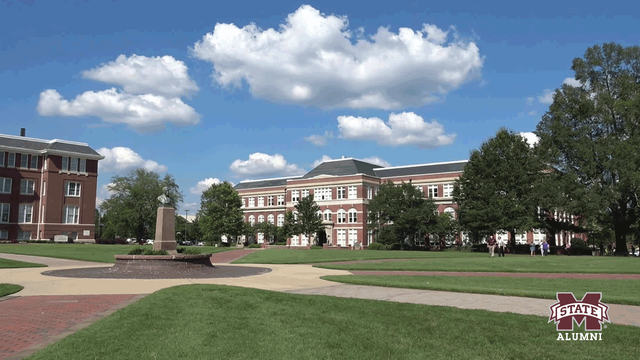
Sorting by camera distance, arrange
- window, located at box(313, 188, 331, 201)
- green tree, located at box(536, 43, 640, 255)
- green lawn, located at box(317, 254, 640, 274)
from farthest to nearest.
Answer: window, located at box(313, 188, 331, 201) < green tree, located at box(536, 43, 640, 255) < green lawn, located at box(317, 254, 640, 274)

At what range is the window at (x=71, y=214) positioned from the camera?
68.1 metres

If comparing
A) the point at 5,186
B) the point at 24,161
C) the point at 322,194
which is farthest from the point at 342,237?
the point at 5,186

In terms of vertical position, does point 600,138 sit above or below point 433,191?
above

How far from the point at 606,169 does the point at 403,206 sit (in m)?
24.4

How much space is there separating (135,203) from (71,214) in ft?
65.0

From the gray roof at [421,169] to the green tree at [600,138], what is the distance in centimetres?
2403

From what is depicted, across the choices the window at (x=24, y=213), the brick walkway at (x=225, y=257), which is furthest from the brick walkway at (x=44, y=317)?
the window at (x=24, y=213)

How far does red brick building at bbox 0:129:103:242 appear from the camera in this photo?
215 feet

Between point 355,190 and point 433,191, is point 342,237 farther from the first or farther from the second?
point 433,191

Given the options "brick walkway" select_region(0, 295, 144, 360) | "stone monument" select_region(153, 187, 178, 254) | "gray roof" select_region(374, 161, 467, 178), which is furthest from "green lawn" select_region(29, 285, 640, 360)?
"gray roof" select_region(374, 161, 467, 178)

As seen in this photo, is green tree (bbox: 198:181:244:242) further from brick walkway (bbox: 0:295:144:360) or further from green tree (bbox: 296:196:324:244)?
brick walkway (bbox: 0:295:144:360)

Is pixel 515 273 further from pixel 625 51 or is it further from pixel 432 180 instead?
pixel 432 180

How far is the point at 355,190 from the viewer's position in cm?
7712

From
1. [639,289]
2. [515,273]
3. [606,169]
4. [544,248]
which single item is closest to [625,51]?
[606,169]
